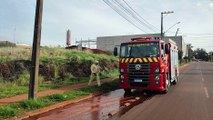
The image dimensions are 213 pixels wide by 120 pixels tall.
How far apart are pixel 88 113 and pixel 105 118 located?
1.17 metres

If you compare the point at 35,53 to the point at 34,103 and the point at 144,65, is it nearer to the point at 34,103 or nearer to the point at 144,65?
the point at 34,103

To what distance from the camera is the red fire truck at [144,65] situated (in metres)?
15.8

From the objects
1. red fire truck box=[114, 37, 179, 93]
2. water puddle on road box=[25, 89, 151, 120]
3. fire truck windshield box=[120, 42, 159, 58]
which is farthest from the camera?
fire truck windshield box=[120, 42, 159, 58]

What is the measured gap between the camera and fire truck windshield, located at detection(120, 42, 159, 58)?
16047 millimetres

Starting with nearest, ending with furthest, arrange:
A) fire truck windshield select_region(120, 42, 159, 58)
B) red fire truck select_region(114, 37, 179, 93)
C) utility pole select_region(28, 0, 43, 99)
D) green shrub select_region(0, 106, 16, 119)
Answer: green shrub select_region(0, 106, 16, 119) < utility pole select_region(28, 0, 43, 99) < red fire truck select_region(114, 37, 179, 93) < fire truck windshield select_region(120, 42, 159, 58)

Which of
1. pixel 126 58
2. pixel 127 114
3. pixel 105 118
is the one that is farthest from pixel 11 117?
pixel 126 58

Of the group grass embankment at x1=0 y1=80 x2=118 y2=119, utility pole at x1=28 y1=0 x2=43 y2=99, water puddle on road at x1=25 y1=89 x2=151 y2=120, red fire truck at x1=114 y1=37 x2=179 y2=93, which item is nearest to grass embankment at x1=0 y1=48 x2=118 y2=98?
grass embankment at x1=0 y1=80 x2=118 y2=119

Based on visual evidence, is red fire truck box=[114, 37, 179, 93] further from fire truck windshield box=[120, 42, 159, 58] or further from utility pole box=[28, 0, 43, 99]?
utility pole box=[28, 0, 43, 99]

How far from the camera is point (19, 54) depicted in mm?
22688

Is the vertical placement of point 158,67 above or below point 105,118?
above

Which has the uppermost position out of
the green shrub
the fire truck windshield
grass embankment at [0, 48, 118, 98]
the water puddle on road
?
the fire truck windshield

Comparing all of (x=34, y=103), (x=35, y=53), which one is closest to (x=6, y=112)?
(x=34, y=103)

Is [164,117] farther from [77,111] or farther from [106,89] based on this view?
[106,89]

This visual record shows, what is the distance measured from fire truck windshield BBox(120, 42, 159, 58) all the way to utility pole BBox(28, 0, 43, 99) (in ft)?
18.9
